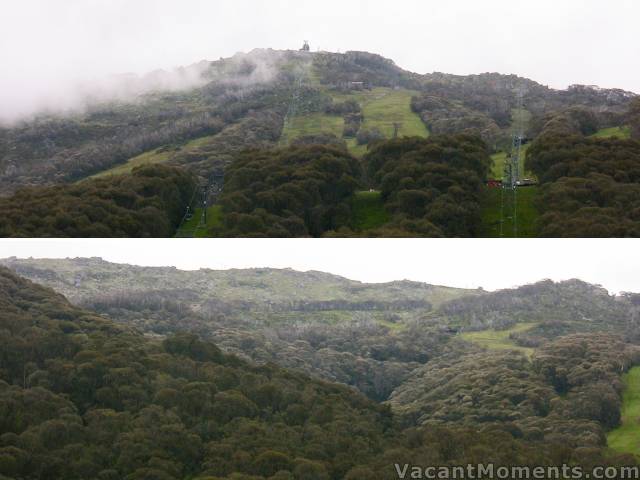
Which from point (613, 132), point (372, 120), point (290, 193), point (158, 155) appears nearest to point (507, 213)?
point (290, 193)


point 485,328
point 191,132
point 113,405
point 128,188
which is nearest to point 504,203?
point 128,188

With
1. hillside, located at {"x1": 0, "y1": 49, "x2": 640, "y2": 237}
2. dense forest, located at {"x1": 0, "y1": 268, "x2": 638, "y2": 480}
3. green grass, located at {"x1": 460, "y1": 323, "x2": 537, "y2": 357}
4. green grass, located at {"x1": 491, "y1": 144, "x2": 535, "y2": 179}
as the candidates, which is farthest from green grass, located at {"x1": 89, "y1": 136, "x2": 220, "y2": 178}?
green grass, located at {"x1": 460, "y1": 323, "x2": 537, "y2": 357}

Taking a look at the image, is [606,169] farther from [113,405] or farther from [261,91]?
[261,91]

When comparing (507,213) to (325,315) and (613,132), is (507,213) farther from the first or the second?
(613,132)

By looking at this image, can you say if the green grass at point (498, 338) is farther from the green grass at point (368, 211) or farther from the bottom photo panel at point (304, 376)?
the green grass at point (368, 211)

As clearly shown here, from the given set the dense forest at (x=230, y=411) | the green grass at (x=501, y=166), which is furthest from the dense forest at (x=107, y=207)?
the green grass at (x=501, y=166)
